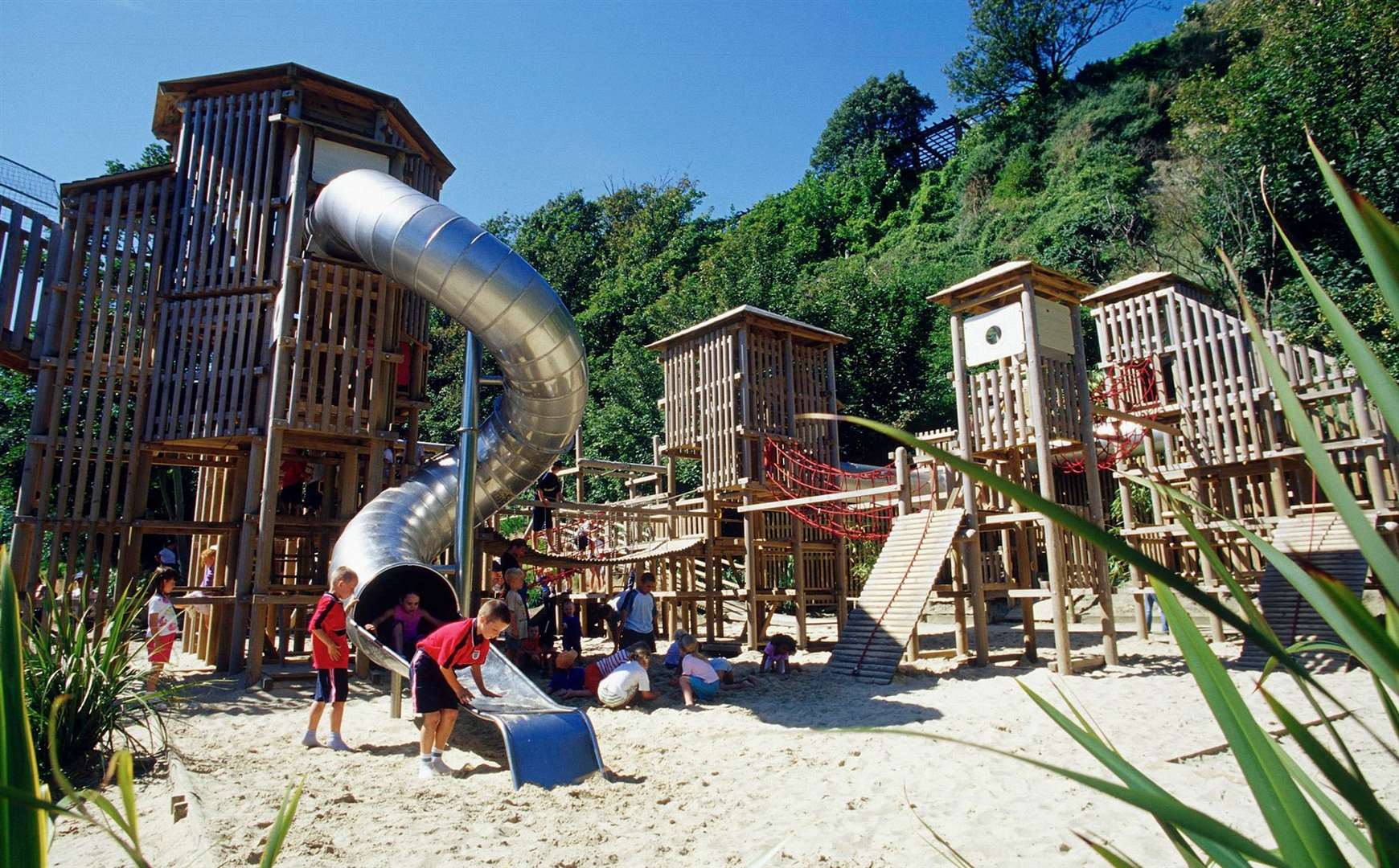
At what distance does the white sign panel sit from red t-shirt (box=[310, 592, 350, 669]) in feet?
20.5

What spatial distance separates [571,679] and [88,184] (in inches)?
335

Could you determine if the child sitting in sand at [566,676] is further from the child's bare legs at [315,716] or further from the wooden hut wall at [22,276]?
the wooden hut wall at [22,276]

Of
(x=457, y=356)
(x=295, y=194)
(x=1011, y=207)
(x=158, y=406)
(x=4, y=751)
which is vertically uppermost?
(x=1011, y=207)

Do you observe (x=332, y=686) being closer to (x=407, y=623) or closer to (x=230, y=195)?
(x=407, y=623)

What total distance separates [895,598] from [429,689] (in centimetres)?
571

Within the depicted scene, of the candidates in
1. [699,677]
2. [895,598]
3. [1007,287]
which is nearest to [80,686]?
[699,677]

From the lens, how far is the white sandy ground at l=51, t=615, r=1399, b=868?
4418mm

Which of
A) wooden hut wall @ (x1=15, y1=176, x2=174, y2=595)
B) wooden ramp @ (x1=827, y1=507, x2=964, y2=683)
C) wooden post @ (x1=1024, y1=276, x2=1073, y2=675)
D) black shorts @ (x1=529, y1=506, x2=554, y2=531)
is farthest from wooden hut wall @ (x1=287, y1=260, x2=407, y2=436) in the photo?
wooden post @ (x1=1024, y1=276, x2=1073, y2=675)

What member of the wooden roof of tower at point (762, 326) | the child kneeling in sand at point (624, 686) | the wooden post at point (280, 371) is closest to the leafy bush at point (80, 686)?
the wooden post at point (280, 371)

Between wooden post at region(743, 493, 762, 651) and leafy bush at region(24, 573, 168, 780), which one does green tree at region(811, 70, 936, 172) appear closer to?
wooden post at region(743, 493, 762, 651)

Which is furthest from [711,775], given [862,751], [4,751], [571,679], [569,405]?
[4,751]

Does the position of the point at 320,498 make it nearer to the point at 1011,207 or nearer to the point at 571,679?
the point at 571,679

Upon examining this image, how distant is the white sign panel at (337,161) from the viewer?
11203mm

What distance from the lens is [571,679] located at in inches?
367
